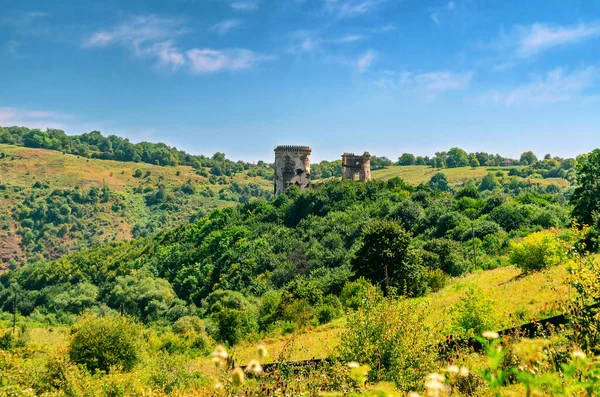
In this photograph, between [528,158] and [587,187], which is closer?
[587,187]

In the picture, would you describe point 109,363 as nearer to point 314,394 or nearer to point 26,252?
point 314,394

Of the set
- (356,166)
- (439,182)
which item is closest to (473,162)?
(439,182)

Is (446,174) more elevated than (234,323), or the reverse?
(446,174)

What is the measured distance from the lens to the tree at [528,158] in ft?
479

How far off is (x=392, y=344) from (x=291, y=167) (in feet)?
156

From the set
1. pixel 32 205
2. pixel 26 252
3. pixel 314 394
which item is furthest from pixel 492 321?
pixel 32 205

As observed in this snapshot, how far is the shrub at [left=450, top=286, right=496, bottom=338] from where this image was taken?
1519 centimetres

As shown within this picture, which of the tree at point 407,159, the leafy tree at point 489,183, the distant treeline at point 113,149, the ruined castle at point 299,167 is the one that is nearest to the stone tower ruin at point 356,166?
the ruined castle at point 299,167

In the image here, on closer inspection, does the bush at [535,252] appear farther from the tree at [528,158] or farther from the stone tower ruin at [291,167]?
the tree at [528,158]

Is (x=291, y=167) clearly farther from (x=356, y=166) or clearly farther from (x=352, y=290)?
(x=352, y=290)

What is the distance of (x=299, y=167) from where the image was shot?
→ 57969mm

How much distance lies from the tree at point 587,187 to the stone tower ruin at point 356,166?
30699mm

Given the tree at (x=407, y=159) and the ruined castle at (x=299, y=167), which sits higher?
the tree at (x=407, y=159)

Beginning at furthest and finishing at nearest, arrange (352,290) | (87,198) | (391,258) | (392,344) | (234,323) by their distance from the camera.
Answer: (87,198) → (352,290) → (391,258) → (234,323) → (392,344)
